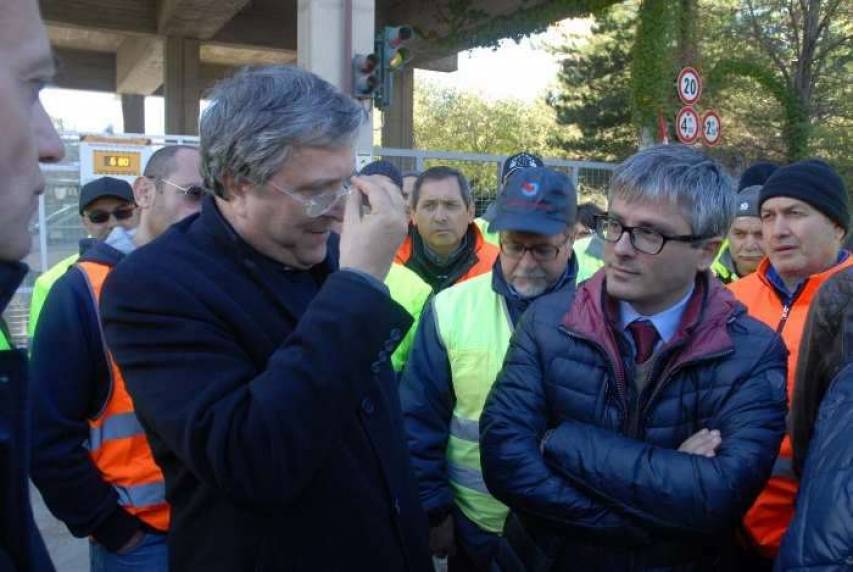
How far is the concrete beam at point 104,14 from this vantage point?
14.6 meters

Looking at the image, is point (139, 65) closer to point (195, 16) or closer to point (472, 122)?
point (195, 16)

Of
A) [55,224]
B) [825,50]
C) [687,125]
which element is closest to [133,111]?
[55,224]

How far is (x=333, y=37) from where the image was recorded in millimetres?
10742

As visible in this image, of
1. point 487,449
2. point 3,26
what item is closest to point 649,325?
point 487,449

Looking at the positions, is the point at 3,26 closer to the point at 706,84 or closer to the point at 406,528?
the point at 406,528

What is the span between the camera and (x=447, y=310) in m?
2.73

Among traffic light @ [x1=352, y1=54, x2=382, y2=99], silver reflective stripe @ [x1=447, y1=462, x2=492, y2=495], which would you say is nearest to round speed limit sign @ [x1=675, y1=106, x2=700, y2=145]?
traffic light @ [x1=352, y1=54, x2=382, y2=99]

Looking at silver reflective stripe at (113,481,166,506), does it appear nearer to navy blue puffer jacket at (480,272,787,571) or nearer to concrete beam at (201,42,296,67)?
navy blue puffer jacket at (480,272,787,571)

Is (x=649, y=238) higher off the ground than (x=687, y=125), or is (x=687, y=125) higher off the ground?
(x=687, y=125)

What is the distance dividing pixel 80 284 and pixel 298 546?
4.39ft

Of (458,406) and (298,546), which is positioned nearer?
(298,546)

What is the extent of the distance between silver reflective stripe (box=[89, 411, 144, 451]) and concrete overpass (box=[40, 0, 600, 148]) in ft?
39.3

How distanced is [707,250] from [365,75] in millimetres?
8525

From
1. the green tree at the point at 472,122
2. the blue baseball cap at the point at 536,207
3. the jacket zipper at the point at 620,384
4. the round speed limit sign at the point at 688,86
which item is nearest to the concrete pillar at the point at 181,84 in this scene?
the round speed limit sign at the point at 688,86
